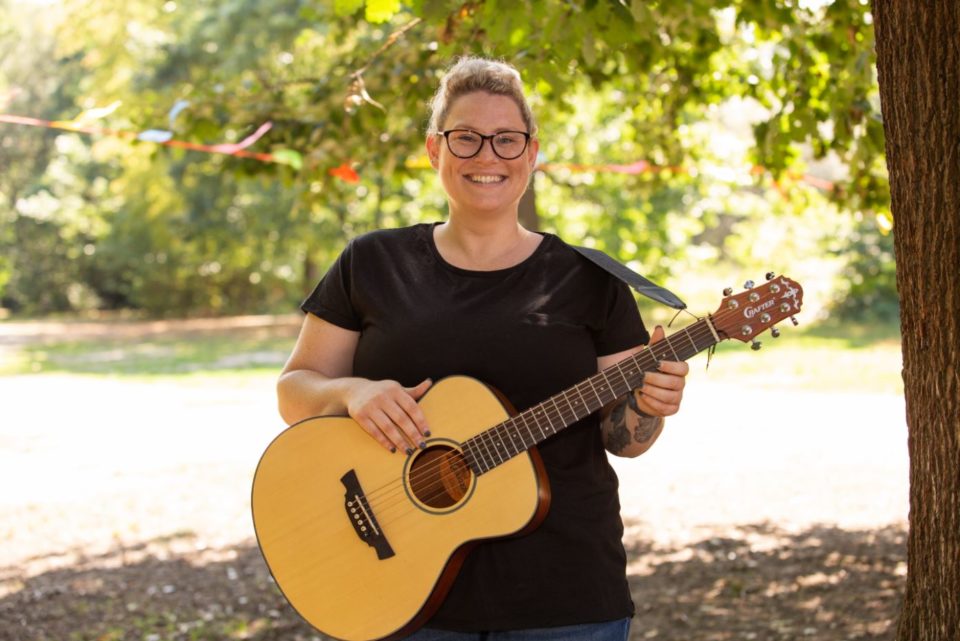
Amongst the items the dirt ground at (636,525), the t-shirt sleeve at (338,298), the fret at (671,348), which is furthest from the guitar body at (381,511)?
the dirt ground at (636,525)

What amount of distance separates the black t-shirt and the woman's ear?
202 mm

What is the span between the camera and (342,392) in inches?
97.3

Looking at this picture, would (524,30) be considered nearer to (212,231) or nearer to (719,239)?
(212,231)

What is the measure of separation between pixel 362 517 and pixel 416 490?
0.14 metres

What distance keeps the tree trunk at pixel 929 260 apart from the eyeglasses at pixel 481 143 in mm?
849

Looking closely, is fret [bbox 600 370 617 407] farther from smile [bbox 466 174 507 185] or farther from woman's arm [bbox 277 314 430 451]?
smile [bbox 466 174 507 185]

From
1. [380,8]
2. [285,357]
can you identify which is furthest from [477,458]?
[285,357]

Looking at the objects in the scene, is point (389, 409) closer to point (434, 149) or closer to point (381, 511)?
point (381, 511)

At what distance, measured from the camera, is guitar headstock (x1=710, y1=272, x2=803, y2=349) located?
230 cm

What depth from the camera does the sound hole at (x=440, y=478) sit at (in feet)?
8.12

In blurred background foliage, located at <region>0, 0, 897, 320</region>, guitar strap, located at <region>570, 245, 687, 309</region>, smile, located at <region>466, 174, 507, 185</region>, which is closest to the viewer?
guitar strap, located at <region>570, 245, 687, 309</region>

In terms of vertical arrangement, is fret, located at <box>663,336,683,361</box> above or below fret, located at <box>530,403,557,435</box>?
above

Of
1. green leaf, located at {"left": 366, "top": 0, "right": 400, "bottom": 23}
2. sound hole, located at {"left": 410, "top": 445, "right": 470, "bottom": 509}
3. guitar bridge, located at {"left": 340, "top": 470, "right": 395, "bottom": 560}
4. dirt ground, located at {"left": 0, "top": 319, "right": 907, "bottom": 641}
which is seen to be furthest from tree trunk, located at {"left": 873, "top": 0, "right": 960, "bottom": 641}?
dirt ground, located at {"left": 0, "top": 319, "right": 907, "bottom": 641}

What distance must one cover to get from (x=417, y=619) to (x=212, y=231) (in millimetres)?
24314
